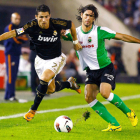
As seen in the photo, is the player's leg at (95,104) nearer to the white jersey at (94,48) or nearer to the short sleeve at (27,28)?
the white jersey at (94,48)

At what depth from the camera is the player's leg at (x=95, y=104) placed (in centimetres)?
515

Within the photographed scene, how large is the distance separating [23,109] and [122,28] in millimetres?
12020

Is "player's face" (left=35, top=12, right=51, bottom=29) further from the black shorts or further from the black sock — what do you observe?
the black sock

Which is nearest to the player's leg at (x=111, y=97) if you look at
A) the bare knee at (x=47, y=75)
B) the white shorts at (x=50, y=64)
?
the bare knee at (x=47, y=75)

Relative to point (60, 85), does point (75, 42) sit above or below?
above

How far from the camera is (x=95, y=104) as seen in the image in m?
5.28

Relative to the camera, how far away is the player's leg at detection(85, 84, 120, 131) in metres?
5.15

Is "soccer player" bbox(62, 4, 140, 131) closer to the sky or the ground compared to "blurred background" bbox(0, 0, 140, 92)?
closer to the sky

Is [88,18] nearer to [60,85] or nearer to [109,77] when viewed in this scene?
[109,77]

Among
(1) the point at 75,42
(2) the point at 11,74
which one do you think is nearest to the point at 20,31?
(1) the point at 75,42

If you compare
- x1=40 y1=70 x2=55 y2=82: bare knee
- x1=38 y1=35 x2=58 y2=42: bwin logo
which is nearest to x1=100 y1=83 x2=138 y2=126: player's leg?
x1=40 y1=70 x2=55 y2=82: bare knee

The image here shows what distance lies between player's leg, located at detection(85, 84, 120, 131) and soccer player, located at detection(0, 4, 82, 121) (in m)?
0.67

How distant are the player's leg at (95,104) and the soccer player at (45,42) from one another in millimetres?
670

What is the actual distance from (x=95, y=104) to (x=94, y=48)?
0.90m
